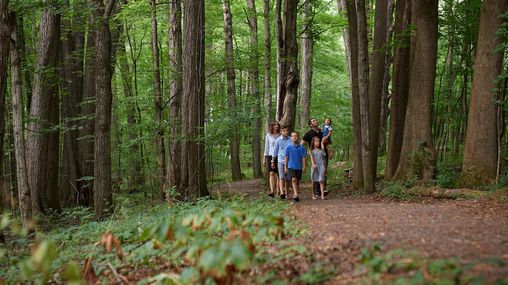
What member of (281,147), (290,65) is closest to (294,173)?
(281,147)

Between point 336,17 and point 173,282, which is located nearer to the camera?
point 173,282

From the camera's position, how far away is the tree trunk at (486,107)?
37.2ft

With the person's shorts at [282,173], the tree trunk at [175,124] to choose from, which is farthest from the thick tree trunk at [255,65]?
the person's shorts at [282,173]

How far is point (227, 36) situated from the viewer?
20859 millimetres

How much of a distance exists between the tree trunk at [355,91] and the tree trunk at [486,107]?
3231 millimetres

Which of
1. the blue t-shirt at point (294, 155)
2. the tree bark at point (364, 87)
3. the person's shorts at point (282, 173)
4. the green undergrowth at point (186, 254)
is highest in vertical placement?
the tree bark at point (364, 87)

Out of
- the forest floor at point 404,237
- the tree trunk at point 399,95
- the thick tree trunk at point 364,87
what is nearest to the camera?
the forest floor at point 404,237

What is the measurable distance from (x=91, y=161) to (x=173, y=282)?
42.6 ft

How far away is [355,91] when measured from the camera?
13.9 metres

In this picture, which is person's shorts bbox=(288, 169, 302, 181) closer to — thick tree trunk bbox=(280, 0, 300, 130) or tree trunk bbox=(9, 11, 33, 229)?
thick tree trunk bbox=(280, 0, 300, 130)

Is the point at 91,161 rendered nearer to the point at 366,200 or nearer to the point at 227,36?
the point at 227,36

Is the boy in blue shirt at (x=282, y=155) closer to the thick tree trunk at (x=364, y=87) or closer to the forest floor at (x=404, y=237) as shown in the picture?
the thick tree trunk at (x=364, y=87)

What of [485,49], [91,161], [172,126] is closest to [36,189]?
[91,161]

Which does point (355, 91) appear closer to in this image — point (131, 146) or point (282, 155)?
point (282, 155)
